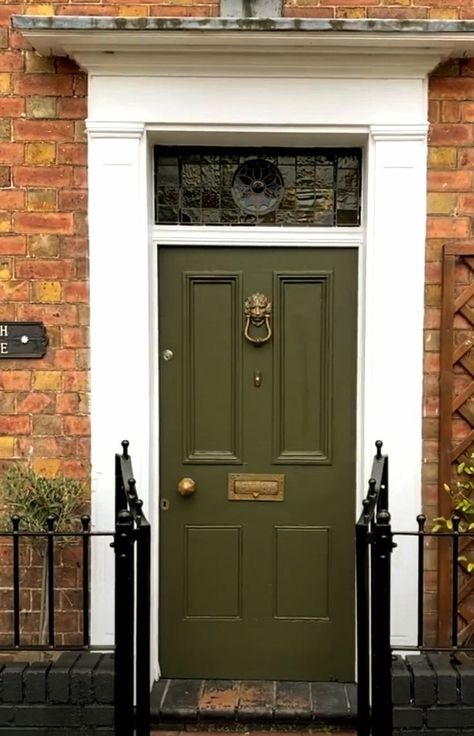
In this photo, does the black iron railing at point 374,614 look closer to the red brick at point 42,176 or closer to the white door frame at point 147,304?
the white door frame at point 147,304

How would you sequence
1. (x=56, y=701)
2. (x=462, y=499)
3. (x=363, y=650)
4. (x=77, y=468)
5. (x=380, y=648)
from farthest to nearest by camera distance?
(x=77, y=468)
(x=462, y=499)
(x=56, y=701)
(x=363, y=650)
(x=380, y=648)

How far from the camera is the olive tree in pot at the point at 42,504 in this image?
3688 millimetres

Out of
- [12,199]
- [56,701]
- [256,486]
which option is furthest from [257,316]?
[56,701]

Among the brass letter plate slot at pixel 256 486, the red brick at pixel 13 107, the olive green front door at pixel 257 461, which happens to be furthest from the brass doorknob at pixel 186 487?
the red brick at pixel 13 107

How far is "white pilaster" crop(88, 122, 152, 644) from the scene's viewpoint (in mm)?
3793

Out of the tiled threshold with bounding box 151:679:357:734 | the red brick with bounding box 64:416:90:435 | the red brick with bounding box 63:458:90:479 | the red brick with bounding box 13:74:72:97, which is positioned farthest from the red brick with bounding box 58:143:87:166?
the tiled threshold with bounding box 151:679:357:734

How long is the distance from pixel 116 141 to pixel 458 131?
1.62 meters

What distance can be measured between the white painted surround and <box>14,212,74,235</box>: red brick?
0.40 ft

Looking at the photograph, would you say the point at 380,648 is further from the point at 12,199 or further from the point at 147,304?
the point at 12,199

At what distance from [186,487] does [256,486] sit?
36cm

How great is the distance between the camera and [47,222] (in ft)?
12.6

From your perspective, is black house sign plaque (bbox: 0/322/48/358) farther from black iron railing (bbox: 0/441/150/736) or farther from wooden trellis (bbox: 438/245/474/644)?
wooden trellis (bbox: 438/245/474/644)

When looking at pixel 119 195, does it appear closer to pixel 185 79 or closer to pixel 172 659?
pixel 185 79

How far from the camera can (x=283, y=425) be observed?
407cm
